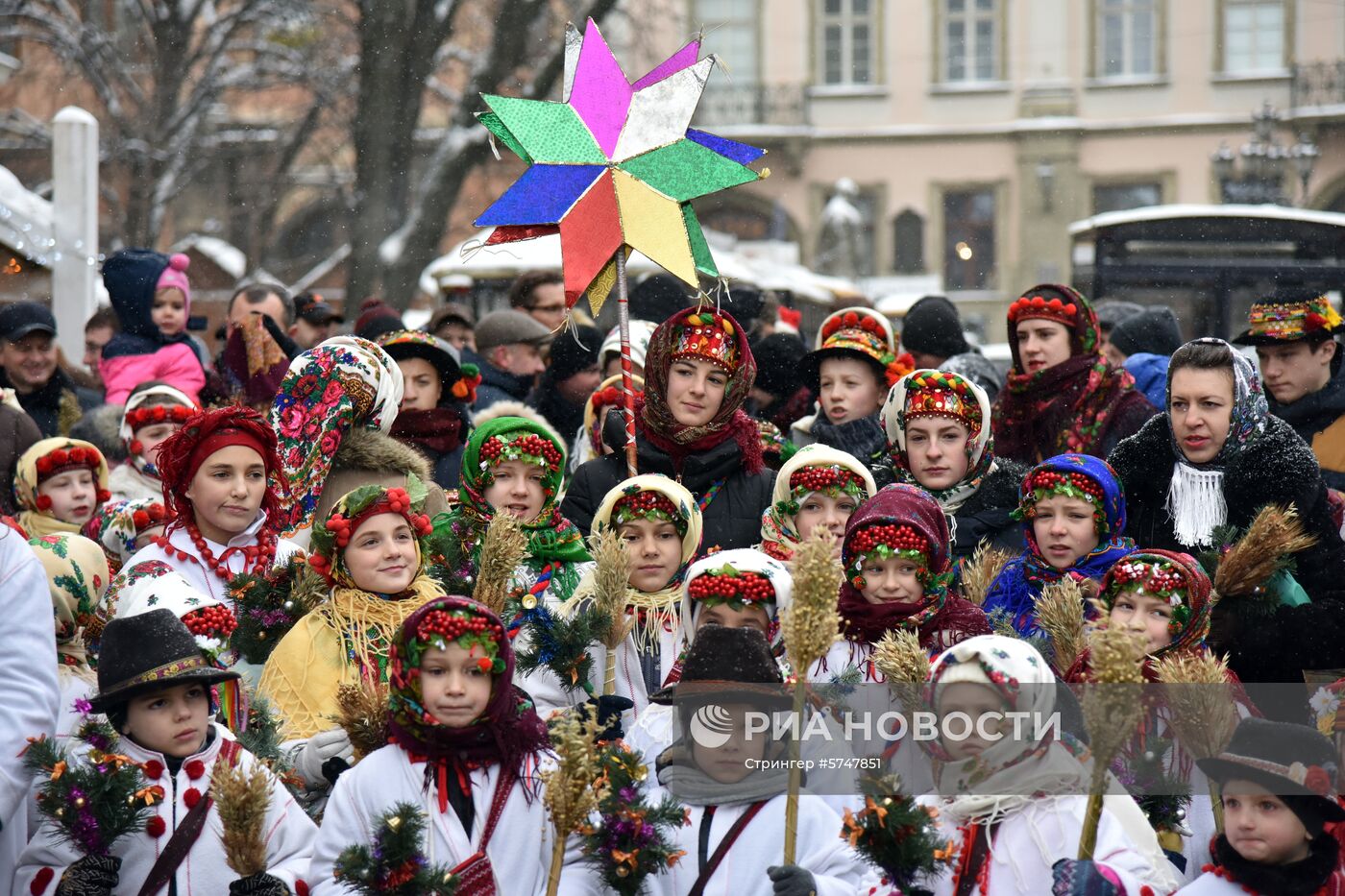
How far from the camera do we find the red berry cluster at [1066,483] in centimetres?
528

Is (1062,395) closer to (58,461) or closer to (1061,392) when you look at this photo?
(1061,392)

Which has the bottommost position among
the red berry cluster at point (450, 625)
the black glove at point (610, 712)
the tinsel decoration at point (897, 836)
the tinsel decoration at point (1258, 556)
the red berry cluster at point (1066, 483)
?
the tinsel decoration at point (897, 836)

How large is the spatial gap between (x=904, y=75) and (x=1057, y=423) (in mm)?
29609

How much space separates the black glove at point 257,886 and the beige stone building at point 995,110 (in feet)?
94.0

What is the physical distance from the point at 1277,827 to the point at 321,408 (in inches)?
133

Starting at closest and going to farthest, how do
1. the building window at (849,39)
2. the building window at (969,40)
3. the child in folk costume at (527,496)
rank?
the child in folk costume at (527,496)
the building window at (969,40)
the building window at (849,39)

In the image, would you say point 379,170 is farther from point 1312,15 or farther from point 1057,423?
point 1312,15

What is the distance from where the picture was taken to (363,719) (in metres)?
4.25

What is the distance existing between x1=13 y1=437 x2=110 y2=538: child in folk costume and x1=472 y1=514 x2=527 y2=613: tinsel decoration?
2312 millimetres

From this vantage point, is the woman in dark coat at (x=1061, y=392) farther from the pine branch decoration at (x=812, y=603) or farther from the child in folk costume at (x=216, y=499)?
the pine branch decoration at (x=812, y=603)

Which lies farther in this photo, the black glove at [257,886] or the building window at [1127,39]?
the building window at [1127,39]

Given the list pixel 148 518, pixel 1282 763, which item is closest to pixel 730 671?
pixel 1282 763

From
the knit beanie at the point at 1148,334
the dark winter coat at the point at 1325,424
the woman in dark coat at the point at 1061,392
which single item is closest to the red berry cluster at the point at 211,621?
the woman in dark coat at the point at 1061,392

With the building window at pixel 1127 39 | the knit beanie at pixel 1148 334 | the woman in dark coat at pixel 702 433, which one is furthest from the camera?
the building window at pixel 1127 39
